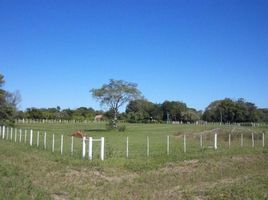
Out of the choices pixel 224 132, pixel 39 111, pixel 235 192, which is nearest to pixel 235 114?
pixel 39 111

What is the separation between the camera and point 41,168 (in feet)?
71.6

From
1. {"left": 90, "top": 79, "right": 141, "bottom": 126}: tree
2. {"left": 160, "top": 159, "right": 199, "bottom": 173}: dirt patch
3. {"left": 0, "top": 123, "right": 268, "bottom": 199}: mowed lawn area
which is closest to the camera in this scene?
{"left": 0, "top": 123, "right": 268, "bottom": 199}: mowed lawn area

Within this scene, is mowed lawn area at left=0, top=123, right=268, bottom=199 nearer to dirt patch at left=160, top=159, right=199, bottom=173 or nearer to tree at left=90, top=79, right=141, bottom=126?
dirt patch at left=160, top=159, right=199, bottom=173

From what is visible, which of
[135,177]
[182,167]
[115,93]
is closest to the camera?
[135,177]

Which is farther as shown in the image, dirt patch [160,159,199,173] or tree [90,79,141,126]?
tree [90,79,141,126]

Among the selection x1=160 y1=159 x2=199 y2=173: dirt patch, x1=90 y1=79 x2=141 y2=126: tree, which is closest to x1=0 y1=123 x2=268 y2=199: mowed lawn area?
x1=160 y1=159 x2=199 y2=173: dirt patch

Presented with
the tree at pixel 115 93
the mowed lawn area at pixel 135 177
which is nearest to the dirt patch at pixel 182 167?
the mowed lawn area at pixel 135 177

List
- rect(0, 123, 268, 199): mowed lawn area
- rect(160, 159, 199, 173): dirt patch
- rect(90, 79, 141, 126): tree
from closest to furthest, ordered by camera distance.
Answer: rect(0, 123, 268, 199): mowed lawn area → rect(160, 159, 199, 173): dirt patch → rect(90, 79, 141, 126): tree

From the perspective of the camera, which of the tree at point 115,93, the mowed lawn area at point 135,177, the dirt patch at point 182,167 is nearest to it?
the mowed lawn area at point 135,177

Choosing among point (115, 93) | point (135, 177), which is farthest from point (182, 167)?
Answer: point (115, 93)

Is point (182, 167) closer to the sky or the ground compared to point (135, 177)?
closer to the sky

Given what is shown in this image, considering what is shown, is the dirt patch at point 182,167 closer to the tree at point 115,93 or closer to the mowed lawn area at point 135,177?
the mowed lawn area at point 135,177

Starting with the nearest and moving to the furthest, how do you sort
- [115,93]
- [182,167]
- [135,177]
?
[135,177]
[182,167]
[115,93]

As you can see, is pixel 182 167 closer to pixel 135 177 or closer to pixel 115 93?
pixel 135 177
